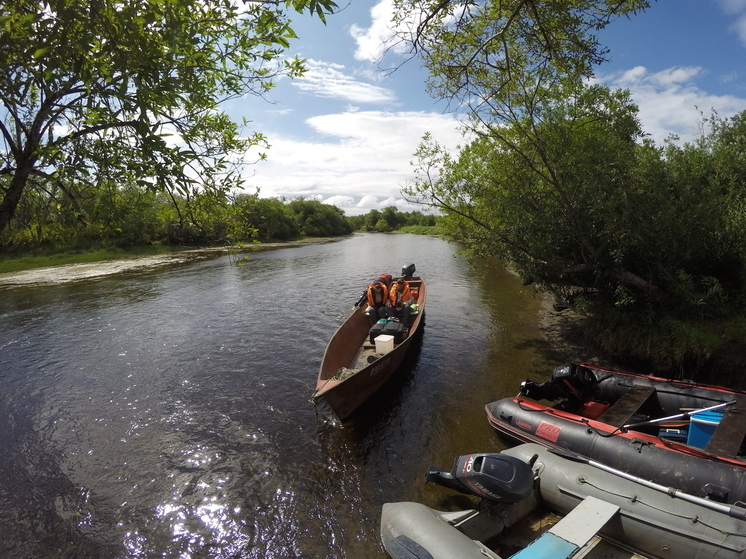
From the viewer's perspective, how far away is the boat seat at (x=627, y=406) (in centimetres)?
588

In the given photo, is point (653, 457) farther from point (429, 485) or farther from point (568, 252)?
point (568, 252)

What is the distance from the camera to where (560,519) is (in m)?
4.60

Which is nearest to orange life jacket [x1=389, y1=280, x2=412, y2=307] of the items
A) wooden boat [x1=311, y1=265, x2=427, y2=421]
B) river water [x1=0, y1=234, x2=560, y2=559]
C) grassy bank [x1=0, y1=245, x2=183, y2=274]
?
wooden boat [x1=311, y1=265, x2=427, y2=421]

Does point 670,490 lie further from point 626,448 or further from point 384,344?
point 384,344

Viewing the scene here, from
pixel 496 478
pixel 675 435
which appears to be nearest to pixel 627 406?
pixel 675 435

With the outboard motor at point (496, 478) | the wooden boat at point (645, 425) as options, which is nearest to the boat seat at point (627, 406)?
the wooden boat at point (645, 425)

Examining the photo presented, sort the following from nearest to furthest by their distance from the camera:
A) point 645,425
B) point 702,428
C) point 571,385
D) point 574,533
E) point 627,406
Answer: point 574,533 → point 702,428 → point 645,425 → point 627,406 → point 571,385

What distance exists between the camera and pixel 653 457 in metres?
4.99

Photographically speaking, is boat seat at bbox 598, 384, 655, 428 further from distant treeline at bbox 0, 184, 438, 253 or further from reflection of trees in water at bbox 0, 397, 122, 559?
reflection of trees in water at bbox 0, 397, 122, 559

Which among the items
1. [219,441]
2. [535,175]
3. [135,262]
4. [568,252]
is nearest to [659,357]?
[568,252]

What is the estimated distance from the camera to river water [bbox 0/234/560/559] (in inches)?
199

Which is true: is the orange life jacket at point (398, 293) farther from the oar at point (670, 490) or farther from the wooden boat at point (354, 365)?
the oar at point (670, 490)

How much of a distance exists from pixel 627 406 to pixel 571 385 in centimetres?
90

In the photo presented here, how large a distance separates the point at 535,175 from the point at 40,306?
19.2m
